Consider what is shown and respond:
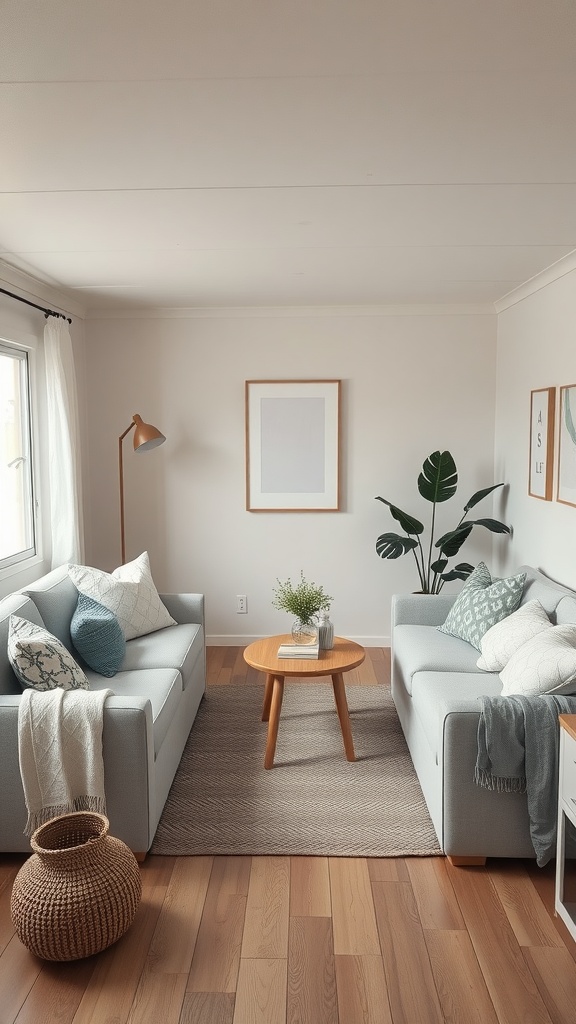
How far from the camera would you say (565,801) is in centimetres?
240

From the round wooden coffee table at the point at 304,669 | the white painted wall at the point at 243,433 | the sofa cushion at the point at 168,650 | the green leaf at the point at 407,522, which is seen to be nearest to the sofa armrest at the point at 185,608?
the sofa cushion at the point at 168,650

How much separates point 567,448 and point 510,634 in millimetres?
1052

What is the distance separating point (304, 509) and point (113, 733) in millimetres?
2926

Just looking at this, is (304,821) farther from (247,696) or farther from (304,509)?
(304,509)

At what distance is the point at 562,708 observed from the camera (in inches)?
107

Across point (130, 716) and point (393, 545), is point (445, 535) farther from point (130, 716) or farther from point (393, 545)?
point (130, 716)

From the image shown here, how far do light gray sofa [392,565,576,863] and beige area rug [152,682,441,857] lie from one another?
12 centimetres

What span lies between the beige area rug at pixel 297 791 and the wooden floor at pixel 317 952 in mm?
101

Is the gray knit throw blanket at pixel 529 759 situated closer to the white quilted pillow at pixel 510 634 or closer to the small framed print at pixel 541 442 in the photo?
the white quilted pillow at pixel 510 634

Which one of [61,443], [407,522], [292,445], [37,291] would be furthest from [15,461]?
[407,522]

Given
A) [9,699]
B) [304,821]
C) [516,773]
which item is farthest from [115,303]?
[516,773]

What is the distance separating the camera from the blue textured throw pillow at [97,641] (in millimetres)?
3551

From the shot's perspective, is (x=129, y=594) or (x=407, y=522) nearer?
(x=129, y=594)

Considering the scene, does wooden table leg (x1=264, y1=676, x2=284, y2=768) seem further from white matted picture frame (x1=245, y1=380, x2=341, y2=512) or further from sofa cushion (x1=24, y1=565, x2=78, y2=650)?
white matted picture frame (x1=245, y1=380, x2=341, y2=512)
